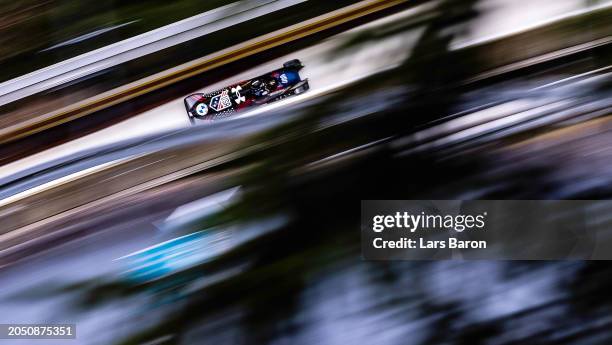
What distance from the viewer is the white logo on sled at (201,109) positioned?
2270 millimetres

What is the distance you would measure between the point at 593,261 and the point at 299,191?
455mm

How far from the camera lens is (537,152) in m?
0.96

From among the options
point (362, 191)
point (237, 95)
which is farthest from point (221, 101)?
point (362, 191)

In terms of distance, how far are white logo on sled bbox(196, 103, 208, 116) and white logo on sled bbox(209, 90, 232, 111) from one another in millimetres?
33

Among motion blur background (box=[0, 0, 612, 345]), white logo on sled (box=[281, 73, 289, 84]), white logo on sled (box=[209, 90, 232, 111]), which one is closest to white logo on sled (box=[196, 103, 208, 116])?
white logo on sled (box=[209, 90, 232, 111])

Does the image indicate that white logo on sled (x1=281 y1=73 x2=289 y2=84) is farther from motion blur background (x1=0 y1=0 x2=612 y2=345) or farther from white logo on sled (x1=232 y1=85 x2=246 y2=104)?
motion blur background (x1=0 y1=0 x2=612 y2=345)

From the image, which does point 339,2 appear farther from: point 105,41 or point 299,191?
point 299,191

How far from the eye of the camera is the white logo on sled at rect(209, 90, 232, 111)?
7.47 ft

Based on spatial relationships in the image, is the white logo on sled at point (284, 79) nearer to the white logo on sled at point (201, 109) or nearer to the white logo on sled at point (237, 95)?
the white logo on sled at point (237, 95)

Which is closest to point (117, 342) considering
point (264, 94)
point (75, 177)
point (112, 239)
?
point (112, 239)

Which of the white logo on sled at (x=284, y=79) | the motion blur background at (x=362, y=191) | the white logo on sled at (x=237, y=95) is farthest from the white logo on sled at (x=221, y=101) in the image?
the motion blur background at (x=362, y=191)

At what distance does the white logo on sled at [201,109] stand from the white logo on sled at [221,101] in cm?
3

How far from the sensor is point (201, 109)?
2346mm

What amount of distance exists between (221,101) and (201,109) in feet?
0.30
